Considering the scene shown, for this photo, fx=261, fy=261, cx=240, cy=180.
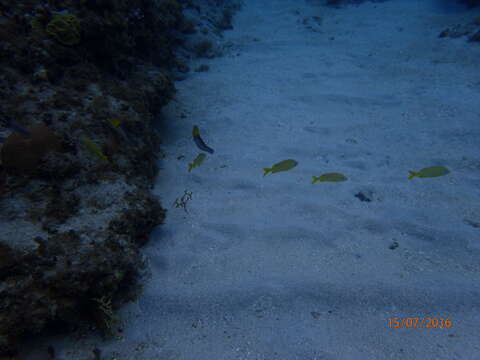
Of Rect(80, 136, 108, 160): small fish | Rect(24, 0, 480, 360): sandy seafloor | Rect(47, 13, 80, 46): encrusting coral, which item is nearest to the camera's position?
Rect(24, 0, 480, 360): sandy seafloor

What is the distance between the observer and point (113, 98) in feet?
14.9

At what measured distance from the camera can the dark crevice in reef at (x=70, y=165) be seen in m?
2.45

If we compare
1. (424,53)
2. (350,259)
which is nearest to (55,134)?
(350,259)

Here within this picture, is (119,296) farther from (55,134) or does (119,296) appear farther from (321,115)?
(321,115)

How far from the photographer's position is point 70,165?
314 centimetres

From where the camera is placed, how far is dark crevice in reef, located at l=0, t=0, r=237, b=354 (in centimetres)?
245
